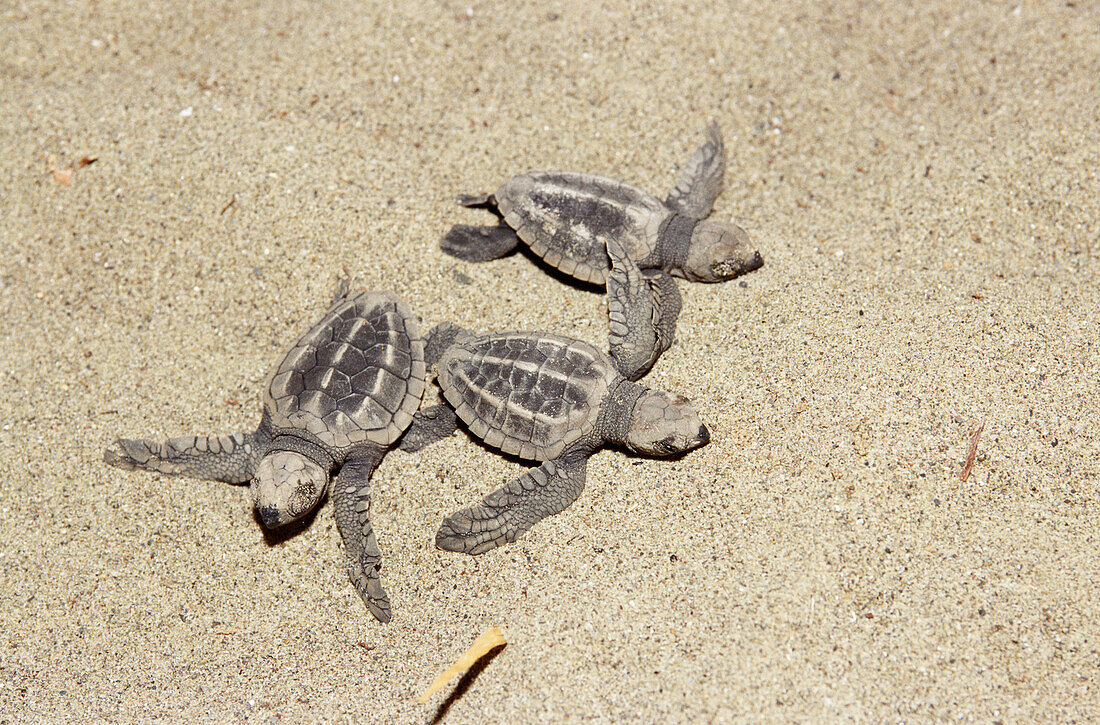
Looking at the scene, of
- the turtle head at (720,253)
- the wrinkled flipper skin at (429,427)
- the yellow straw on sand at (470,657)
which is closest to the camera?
the yellow straw on sand at (470,657)

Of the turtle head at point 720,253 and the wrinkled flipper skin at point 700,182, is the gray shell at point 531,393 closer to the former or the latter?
the turtle head at point 720,253

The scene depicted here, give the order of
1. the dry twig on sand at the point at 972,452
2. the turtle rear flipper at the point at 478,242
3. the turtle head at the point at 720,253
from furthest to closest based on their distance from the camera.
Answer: the turtle rear flipper at the point at 478,242
the turtle head at the point at 720,253
the dry twig on sand at the point at 972,452

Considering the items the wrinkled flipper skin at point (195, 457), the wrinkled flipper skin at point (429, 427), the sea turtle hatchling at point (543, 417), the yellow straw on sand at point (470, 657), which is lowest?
the wrinkled flipper skin at point (195, 457)

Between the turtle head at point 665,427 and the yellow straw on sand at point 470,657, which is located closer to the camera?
the yellow straw on sand at point 470,657

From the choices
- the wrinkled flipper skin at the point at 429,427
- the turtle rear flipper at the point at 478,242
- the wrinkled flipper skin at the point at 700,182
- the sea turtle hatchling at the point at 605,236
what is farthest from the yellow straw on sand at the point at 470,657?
the wrinkled flipper skin at the point at 700,182

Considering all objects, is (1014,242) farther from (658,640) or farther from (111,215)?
(111,215)

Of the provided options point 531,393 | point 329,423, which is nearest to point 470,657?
point 531,393

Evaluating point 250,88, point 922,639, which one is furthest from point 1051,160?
point 250,88
